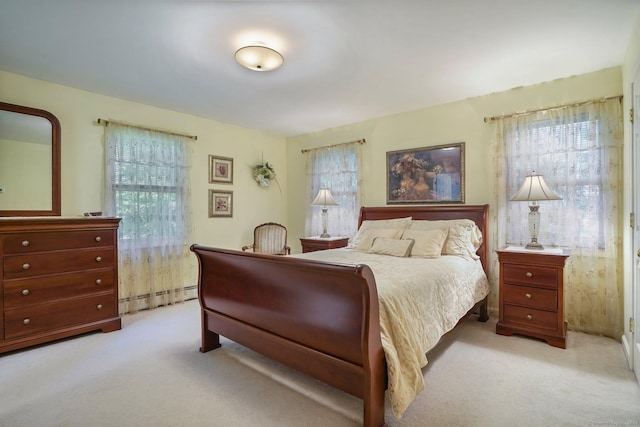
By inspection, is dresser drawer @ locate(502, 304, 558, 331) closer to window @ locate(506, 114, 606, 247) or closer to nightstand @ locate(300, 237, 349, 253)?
window @ locate(506, 114, 606, 247)

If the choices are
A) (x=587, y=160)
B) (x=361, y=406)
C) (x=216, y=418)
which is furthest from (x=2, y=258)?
(x=587, y=160)

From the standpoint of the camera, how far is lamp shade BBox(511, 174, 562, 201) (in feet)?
9.32

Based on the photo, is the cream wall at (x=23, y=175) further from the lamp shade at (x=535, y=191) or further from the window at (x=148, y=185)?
the lamp shade at (x=535, y=191)

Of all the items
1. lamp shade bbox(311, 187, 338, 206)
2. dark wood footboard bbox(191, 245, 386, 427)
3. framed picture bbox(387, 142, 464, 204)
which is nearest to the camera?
dark wood footboard bbox(191, 245, 386, 427)

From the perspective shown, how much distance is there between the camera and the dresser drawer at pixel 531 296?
2.72 m

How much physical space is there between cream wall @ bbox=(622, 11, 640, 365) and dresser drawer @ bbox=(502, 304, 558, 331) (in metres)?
0.48

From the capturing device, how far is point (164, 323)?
335 centimetres

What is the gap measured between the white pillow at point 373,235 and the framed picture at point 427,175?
77cm

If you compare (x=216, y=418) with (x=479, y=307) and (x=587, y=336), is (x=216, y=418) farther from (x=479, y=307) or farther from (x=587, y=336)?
(x=587, y=336)

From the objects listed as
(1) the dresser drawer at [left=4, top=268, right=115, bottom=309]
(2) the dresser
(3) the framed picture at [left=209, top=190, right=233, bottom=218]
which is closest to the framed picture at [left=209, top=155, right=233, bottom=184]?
(3) the framed picture at [left=209, top=190, right=233, bottom=218]

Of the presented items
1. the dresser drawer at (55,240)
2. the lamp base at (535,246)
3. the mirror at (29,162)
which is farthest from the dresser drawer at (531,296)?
the mirror at (29,162)

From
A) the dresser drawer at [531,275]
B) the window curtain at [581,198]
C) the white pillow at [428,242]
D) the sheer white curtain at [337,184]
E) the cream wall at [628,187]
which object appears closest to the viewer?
the cream wall at [628,187]

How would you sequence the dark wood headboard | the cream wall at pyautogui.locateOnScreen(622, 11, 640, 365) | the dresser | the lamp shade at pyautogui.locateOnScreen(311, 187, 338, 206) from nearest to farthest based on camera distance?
the cream wall at pyautogui.locateOnScreen(622, 11, 640, 365), the dresser, the dark wood headboard, the lamp shade at pyautogui.locateOnScreen(311, 187, 338, 206)

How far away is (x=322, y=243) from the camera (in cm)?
440
